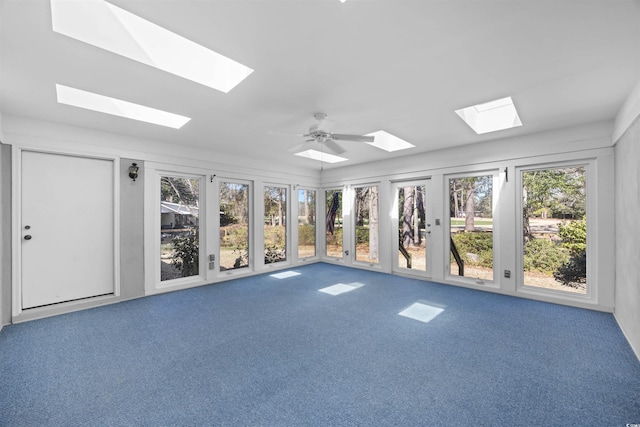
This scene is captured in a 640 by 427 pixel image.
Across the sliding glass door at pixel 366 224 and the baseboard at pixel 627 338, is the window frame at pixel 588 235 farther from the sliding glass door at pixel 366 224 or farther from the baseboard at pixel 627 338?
the sliding glass door at pixel 366 224

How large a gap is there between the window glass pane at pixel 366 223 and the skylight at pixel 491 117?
2.54 metres

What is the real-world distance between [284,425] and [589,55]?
3.39 m

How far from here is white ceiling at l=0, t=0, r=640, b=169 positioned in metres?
1.60

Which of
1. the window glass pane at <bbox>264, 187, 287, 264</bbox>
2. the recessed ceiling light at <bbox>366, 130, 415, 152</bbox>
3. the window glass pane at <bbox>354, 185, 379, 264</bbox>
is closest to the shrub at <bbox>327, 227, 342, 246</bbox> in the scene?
the window glass pane at <bbox>354, 185, 379, 264</bbox>

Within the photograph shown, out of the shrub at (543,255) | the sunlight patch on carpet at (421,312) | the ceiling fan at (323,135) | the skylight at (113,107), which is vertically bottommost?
the sunlight patch on carpet at (421,312)

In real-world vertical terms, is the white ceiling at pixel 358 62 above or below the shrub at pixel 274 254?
above

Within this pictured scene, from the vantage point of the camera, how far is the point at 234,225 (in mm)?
5332

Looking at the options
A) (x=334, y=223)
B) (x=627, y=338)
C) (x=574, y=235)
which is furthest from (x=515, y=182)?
(x=334, y=223)

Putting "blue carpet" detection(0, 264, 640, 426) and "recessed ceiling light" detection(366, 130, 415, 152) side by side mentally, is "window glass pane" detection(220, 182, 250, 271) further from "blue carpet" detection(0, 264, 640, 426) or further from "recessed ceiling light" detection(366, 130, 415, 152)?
"recessed ceiling light" detection(366, 130, 415, 152)

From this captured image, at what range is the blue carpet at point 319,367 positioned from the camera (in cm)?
168

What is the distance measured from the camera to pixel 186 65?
2.31 metres

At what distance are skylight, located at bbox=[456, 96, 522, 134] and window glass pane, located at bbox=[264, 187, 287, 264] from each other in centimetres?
399

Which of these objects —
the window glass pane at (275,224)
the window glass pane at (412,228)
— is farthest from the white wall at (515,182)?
the window glass pane at (275,224)

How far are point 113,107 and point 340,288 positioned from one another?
4023mm
